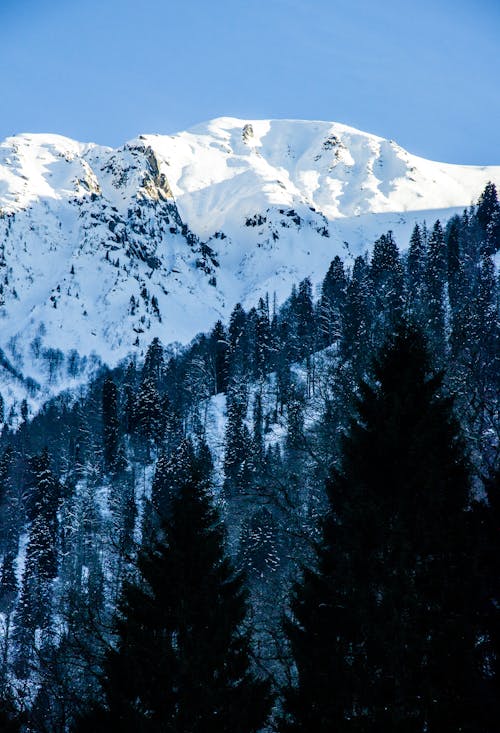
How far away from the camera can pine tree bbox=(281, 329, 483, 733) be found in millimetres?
7367

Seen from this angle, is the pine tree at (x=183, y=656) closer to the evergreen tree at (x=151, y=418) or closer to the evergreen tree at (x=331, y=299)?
the evergreen tree at (x=151, y=418)

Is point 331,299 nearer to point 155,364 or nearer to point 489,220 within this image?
point 489,220

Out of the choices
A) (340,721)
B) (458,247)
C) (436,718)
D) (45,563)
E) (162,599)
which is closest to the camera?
(436,718)

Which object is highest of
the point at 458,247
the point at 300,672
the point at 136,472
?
the point at 458,247

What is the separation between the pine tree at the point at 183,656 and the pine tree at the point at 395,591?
118 cm

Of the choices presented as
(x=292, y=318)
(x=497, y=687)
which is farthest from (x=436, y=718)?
(x=292, y=318)

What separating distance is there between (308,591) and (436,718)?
246 cm

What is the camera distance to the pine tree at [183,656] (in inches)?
356

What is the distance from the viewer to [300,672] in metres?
8.70

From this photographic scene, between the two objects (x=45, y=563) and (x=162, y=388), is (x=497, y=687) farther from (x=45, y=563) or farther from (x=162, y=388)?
(x=162, y=388)

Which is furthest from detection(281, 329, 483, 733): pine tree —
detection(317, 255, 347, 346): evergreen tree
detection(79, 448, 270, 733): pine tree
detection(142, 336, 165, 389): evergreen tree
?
detection(142, 336, 165, 389): evergreen tree

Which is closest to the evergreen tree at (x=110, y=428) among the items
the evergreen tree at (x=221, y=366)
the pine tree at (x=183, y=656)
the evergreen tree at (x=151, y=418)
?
the evergreen tree at (x=151, y=418)

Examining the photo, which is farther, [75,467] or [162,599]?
[75,467]

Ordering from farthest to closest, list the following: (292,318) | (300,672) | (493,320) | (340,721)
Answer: (292,318)
(493,320)
(300,672)
(340,721)
